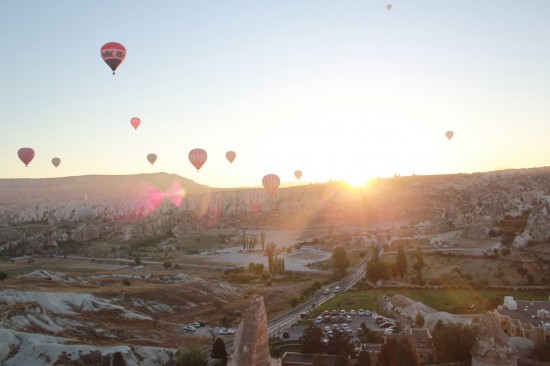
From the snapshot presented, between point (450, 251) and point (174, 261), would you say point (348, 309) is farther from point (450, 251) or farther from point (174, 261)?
point (174, 261)

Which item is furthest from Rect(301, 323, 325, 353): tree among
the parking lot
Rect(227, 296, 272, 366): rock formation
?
Rect(227, 296, 272, 366): rock formation

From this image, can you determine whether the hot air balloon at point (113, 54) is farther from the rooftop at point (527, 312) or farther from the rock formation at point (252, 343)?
the rock formation at point (252, 343)

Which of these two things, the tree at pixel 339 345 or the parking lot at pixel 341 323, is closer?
the tree at pixel 339 345

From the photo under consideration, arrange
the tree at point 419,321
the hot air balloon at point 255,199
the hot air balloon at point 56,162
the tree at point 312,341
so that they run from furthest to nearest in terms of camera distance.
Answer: the hot air balloon at point 255,199 → the hot air balloon at point 56,162 → the tree at point 419,321 → the tree at point 312,341

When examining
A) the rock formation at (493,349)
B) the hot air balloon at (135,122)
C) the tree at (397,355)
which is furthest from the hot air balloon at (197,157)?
the rock formation at (493,349)

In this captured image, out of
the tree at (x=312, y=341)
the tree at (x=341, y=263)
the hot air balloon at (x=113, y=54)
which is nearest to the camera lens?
the tree at (x=312, y=341)

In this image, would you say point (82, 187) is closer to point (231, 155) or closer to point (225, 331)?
point (231, 155)
